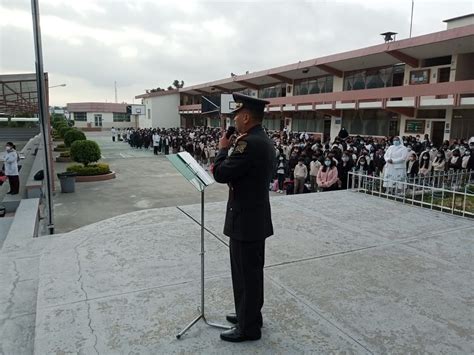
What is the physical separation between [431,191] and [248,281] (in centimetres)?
588

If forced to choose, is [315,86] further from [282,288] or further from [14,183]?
[282,288]

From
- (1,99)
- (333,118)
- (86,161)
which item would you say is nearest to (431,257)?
(86,161)

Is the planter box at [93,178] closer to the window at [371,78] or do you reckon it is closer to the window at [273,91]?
the window at [371,78]

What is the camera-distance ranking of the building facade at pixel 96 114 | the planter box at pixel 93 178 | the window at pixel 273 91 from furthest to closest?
the building facade at pixel 96 114
the window at pixel 273 91
the planter box at pixel 93 178

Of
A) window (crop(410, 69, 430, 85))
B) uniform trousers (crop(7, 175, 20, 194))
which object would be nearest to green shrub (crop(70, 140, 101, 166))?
uniform trousers (crop(7, 175, 20, 194))

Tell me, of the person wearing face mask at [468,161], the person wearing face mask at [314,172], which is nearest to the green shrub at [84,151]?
the person wearing face mask at [314,172]

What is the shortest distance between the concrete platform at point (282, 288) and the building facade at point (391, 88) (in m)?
11.9

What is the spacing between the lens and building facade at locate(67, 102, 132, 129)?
60500mm

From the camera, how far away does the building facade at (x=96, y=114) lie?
60500 millimetres

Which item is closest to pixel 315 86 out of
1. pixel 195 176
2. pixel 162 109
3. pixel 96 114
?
pixel 162 109

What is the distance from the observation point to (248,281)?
103 inches

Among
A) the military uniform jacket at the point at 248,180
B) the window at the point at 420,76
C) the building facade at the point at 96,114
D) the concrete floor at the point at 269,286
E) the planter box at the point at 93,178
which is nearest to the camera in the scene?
the military uniform jacket at the point at 248,180

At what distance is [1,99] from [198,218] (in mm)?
21796

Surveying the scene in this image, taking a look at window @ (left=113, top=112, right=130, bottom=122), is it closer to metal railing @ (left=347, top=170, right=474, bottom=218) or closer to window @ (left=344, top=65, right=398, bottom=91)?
window @ (left=344, top=65, right=398, bottom=91)
